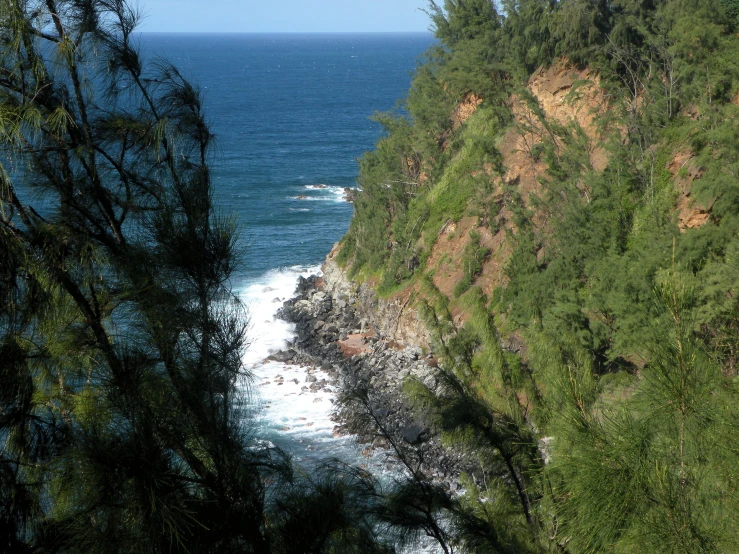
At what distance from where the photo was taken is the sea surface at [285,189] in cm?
2120

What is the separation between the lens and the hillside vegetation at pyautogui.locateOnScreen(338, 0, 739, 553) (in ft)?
14.6

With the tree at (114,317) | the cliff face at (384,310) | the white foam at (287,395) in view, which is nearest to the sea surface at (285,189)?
the white foam at (287,395)

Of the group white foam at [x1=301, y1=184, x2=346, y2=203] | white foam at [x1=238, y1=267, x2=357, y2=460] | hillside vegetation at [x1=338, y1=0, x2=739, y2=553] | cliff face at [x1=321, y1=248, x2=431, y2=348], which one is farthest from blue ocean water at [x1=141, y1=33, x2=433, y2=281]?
cliff face at [x1=321, y1=248, x2=431, y2=348]

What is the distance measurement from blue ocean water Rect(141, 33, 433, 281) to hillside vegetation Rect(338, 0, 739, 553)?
3.43 m

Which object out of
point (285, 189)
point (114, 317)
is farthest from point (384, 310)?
point (285, 189)

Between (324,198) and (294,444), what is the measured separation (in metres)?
30.8

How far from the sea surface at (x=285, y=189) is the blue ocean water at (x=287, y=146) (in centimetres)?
10

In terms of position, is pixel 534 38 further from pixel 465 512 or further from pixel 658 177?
pixel 465 512

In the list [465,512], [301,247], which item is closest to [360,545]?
[465,512]

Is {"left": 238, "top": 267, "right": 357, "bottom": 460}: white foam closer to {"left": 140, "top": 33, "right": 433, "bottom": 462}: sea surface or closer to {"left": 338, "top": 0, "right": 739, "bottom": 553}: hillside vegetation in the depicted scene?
{"left": 140, "top": 33, "right": 433, "bottom": 462}: sea surface

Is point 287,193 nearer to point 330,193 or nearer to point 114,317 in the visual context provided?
point 330,193

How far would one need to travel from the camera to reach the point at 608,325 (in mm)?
19234

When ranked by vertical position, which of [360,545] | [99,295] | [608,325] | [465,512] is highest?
[99,295]

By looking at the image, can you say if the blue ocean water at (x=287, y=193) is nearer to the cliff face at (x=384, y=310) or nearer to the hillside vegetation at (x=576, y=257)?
the hillside vegetation at (x=576, y=257)
